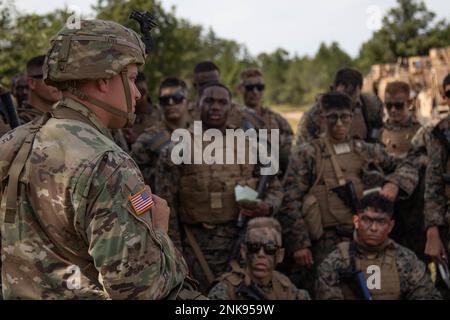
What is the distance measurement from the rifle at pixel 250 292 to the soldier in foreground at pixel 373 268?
508mm

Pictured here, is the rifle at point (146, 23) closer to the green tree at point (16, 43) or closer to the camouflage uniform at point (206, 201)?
the camouflage uniform at point (206, 201)

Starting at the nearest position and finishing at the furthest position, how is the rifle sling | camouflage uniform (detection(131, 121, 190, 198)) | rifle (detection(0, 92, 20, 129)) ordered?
rifle (detection(0, 92, 20, 129)) → the rifle sling → camouflage uniform (detection(131, 121, 190, 198))

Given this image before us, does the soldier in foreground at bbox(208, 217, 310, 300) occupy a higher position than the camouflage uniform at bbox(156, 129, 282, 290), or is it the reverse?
the camouflage uniform at bbox(156, 129, 282, 290)

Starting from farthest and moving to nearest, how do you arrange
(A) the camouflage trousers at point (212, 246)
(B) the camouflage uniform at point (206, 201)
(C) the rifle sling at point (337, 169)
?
(C) the rifle sling at point (337, 169) < (A) the camouflage trousers at point (212, 246) < (B) the camouflage uniform at point (206, 201)

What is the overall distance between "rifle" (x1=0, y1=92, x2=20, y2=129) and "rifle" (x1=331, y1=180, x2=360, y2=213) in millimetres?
2566

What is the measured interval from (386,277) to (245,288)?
1077 mm

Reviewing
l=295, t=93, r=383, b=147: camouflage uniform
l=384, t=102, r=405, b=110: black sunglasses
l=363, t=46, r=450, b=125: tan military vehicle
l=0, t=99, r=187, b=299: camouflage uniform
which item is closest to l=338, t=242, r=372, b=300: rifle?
l=295, t=93, r=383, b=147: camouflage uniform

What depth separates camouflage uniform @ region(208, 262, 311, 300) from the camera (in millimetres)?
5070

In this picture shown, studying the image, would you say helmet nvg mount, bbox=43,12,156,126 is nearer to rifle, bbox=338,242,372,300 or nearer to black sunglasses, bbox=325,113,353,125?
rifle, bbox=338,242,372,300

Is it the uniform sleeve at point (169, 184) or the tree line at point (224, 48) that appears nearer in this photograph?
the uniform sleeve at point (169, 184)

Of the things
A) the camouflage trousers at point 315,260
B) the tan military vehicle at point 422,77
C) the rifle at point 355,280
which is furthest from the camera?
the tan military vehicle at point 422,77

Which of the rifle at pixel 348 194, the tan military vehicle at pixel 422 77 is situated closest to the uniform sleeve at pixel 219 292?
the rifle at pixel 348 194

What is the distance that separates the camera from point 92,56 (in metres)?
2.56

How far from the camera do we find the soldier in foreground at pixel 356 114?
22.4ft
